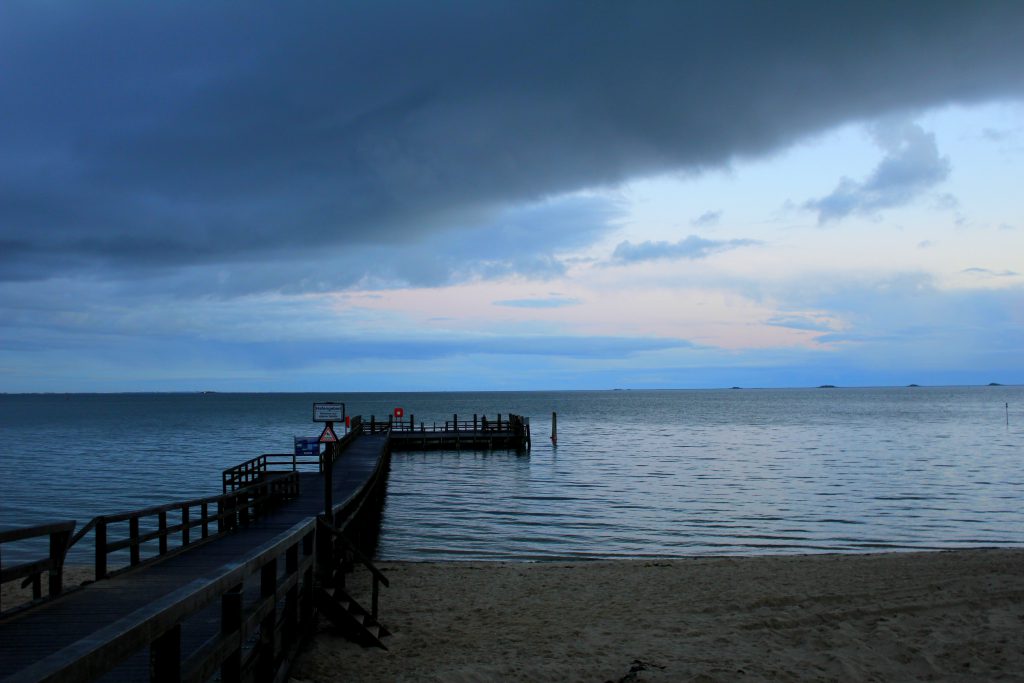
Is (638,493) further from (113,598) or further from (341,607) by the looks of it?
(113,598)

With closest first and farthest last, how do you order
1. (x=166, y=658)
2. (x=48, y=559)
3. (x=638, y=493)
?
1. (x=166, y=658)
2. (x=48, y=559)
3. (x=638, y=493)

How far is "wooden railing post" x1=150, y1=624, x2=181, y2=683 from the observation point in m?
4.24

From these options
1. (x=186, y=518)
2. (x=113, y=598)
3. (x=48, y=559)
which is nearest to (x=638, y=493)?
(x=186, y=518)

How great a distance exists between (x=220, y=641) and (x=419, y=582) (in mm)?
11075

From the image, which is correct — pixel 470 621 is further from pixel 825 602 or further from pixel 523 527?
pixel 523 527

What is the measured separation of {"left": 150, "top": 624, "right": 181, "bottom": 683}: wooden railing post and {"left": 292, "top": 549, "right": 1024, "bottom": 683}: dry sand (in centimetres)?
484

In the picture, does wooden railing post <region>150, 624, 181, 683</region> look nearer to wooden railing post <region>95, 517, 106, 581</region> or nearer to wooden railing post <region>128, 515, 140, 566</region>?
wooden railing post <region>95, 517, 106, 581</region>

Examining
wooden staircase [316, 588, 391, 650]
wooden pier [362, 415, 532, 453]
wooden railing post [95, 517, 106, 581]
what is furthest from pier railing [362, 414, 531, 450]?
wooden staircase [316, 588, 391, 650]

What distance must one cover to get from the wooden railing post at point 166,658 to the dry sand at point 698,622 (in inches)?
191

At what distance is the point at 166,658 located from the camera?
429 cm

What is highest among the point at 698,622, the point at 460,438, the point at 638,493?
the point at 460,438

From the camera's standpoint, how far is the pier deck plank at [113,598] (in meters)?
7.32

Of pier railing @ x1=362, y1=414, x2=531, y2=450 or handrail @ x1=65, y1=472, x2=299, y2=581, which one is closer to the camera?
handrail @ x1=65, y1=472, x2=299, y2=581

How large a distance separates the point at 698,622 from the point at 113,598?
8.57 meters
